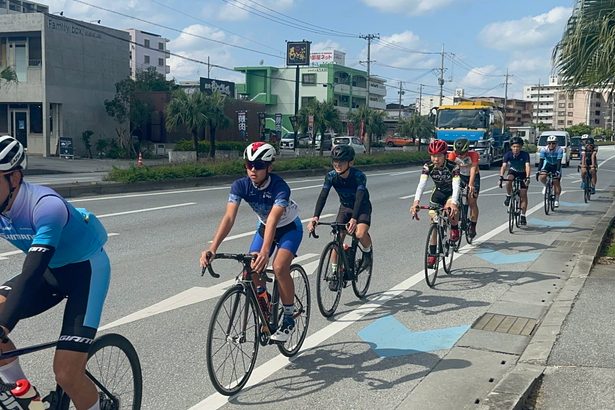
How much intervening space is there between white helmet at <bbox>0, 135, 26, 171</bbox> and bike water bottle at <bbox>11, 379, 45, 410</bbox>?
1.03 m

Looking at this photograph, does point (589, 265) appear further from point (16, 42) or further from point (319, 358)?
point (16, 42)

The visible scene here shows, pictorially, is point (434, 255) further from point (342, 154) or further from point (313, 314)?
point (342, 154)

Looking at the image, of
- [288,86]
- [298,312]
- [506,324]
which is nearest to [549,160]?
[506,324]

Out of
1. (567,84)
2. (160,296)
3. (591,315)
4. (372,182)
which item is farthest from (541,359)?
(372,182)

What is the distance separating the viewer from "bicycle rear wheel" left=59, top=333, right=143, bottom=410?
3.55 metres

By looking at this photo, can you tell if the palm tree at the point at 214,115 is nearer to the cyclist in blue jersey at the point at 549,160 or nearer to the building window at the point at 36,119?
the building window at the point at 36,119

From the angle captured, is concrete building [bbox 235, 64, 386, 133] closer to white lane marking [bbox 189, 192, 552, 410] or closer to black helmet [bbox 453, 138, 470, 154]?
black helmet [bbox 453, 138, 470, 154]

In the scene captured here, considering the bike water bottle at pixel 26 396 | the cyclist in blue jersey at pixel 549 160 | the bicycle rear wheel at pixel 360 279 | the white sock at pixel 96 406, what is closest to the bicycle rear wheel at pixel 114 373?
the white sock at pixel 96 406

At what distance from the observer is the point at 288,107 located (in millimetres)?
96375

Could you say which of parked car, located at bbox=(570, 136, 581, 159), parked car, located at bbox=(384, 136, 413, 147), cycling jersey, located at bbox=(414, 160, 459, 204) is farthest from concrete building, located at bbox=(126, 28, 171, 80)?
cycling jersey, located at bbox=(414, 160, 459, 204)

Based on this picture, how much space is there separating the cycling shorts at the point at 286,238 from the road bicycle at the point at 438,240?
3.24m

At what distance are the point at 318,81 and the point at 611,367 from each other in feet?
308

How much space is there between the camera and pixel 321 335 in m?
6.21

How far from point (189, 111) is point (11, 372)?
129 ft
